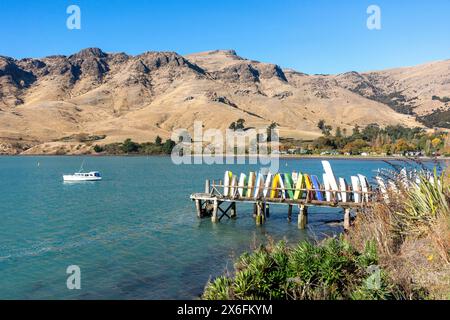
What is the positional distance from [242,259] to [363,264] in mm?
3824

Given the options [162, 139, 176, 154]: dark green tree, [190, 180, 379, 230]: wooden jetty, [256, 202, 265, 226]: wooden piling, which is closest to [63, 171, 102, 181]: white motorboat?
[190, 180, 379, 230]: wooden jetty

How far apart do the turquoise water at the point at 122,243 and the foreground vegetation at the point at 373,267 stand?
309cm

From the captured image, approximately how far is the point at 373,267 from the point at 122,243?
18.5 meters

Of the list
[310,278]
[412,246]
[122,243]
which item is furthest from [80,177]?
[310,278]

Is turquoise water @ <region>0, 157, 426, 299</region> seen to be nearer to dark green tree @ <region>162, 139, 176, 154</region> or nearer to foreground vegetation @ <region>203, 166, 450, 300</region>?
foreground vegetation @ <region>203, 166, 450, 300</region>

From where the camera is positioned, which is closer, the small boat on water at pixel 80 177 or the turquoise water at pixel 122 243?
the turquoise water at pixel 122 243

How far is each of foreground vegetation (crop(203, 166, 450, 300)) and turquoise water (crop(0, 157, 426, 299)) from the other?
3.09m

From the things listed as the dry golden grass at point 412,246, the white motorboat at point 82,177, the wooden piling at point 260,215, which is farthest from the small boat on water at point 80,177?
the dry golden grass at point 412,246

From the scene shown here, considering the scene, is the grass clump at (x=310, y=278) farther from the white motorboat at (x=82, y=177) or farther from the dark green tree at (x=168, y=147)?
the dark green tree at (x=168, y=147)

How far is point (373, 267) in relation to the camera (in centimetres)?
1254

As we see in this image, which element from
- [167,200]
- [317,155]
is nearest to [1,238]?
[167,200]

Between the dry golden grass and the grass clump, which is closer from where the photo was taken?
the grass clump

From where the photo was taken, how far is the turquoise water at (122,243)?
1891 centimetres

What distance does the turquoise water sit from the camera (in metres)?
18.9
